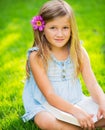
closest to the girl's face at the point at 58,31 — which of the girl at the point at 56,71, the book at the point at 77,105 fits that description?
the girl at the point at 56,71

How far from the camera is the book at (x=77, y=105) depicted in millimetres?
2613

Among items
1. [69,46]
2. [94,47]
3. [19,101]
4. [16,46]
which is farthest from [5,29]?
[69,46]

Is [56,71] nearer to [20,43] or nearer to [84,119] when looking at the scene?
[84,119]

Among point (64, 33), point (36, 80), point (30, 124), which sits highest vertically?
point (64, 33)

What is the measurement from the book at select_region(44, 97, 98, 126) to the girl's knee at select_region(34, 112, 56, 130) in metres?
0.04

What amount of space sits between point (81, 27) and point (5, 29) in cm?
105

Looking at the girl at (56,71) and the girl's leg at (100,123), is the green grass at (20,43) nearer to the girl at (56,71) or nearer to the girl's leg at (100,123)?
the girl at (56,71)

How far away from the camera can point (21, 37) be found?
5172mm

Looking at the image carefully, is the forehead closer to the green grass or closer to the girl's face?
the girl's face

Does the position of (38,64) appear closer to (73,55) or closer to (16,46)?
(73,55)

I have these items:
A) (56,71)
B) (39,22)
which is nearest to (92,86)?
(56,71)

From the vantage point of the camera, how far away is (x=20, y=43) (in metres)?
4.90

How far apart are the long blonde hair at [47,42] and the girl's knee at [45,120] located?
1.21 feet

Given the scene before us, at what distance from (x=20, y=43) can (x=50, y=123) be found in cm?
239
